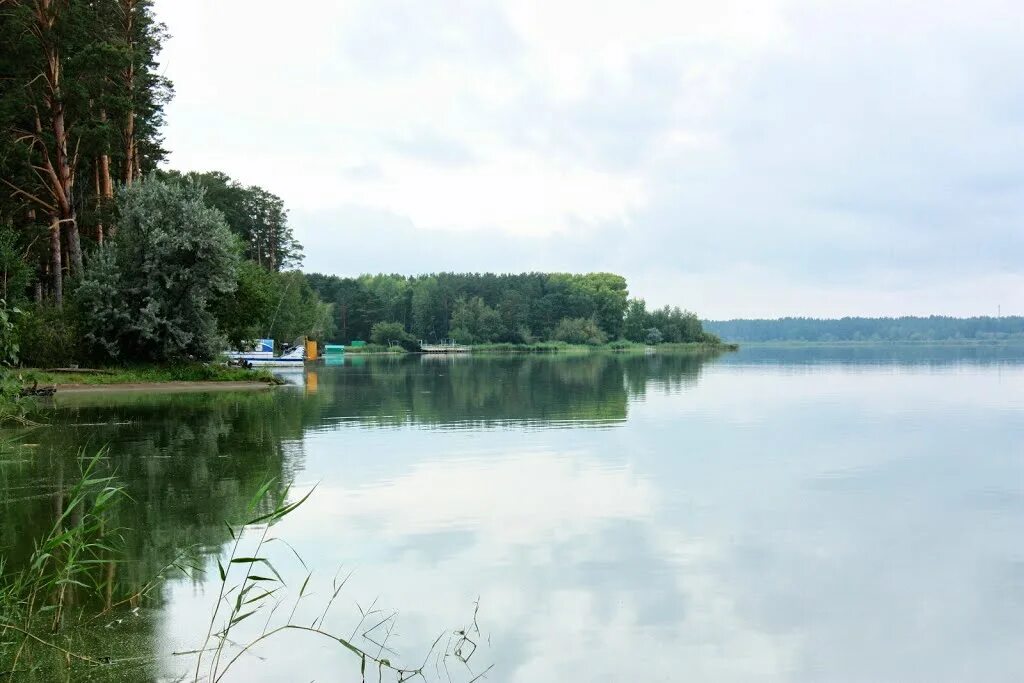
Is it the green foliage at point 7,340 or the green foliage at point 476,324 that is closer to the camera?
the green foliage at point 7,340

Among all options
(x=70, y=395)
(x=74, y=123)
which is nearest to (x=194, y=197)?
(x=74, y=123)

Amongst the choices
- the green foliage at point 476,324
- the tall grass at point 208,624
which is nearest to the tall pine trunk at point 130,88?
the tall grass at point 208,624

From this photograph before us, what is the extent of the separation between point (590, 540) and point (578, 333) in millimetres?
116053

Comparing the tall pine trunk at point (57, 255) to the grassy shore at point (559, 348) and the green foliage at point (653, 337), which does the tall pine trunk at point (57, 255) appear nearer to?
the grassy shore at point (559, 348)

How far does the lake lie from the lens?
635cm

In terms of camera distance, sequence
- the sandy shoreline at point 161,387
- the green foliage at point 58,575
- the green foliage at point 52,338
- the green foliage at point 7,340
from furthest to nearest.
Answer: the green foliage at point 52,338
the sandy shoreline at point 161,387
the green foliage at point 7,340
the green foliage at point 58,575

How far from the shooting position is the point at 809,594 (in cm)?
762

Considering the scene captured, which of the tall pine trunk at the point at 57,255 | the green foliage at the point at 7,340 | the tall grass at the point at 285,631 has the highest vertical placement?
the tall pine trunk at the point at 57,255

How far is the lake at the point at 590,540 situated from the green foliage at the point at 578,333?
104 metres

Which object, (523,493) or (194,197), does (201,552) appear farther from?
(194,197)

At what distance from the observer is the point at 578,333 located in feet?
411

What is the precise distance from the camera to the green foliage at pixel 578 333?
125 metres

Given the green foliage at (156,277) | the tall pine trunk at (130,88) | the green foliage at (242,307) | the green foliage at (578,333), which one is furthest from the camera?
the green foliage at (578,333)

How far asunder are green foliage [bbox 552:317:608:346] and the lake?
103766 millimetres
